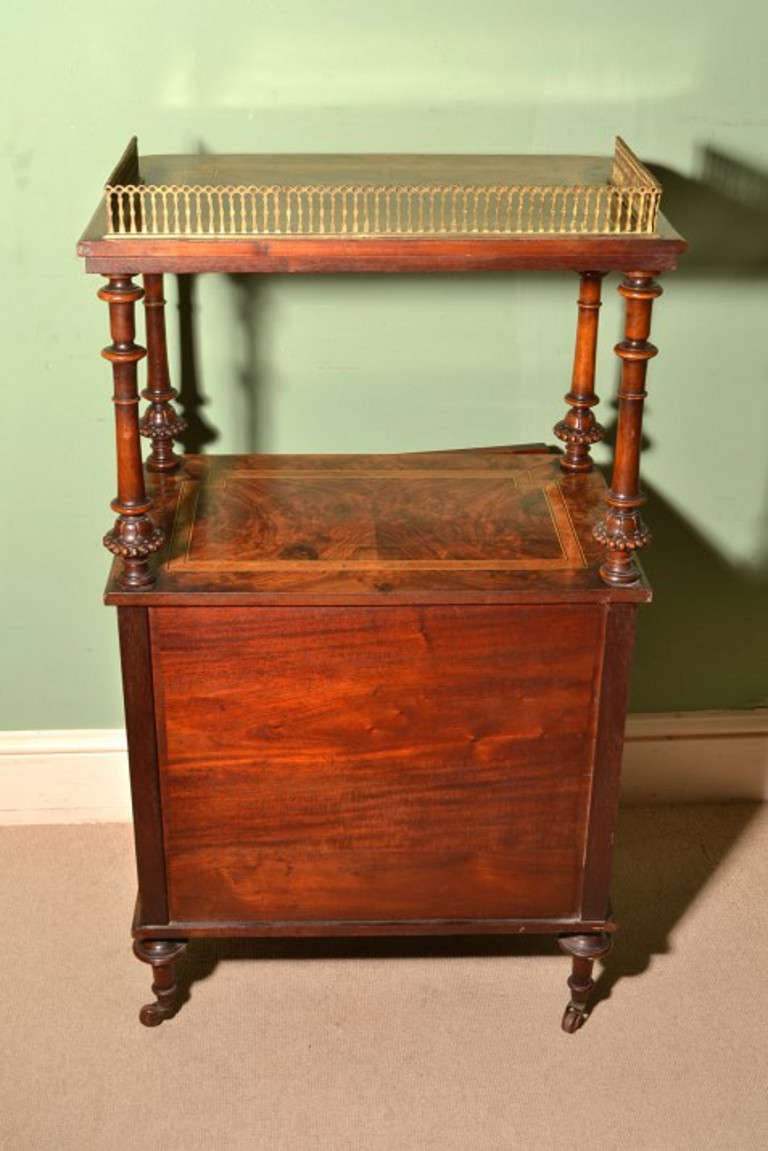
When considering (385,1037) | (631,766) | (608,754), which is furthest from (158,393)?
(631,766)

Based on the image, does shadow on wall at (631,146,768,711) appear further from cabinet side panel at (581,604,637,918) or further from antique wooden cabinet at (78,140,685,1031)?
cabinet side panel at (581,604,637,918)

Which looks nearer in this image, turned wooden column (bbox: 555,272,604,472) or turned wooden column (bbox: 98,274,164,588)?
turned wooden column (bbox: 98,274,164,588)

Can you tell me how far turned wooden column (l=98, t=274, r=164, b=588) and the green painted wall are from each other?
0.55 meters

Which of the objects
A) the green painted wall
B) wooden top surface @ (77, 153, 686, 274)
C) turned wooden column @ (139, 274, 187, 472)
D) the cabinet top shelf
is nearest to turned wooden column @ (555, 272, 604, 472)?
the green painted wall

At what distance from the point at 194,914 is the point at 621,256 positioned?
123cm

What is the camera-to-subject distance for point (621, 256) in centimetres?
205

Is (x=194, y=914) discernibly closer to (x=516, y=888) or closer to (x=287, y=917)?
(x=287, y=917)

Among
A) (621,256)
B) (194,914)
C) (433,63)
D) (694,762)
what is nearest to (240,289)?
(433,63)

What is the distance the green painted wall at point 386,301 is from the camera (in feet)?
8.14

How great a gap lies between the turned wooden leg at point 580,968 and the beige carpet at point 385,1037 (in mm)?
33

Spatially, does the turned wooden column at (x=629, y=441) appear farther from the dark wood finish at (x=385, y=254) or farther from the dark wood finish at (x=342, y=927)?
the dark wood finish at (x=342, y=927)

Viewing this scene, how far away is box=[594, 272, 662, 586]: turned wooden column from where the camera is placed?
2086 mm

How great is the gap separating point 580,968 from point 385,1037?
0.34 metres

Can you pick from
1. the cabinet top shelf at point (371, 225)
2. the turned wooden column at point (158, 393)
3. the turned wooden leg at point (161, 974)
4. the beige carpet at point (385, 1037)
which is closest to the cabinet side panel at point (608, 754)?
the beige carpet at point (385, 1037)
